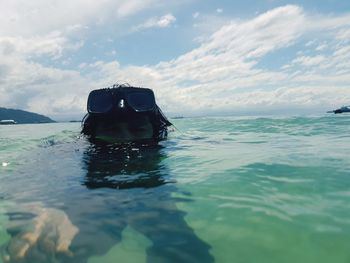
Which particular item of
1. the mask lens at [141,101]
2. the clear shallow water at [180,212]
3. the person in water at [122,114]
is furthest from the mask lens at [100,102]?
the clear shallow water at [180,212]

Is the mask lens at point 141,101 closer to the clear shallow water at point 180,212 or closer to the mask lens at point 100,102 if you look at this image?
the mask lens at point 100,102

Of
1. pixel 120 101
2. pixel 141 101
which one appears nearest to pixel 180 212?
pixel 120 101

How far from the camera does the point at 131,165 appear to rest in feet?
30.9

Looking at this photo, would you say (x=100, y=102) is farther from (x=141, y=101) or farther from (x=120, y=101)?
(x=141, y=101)

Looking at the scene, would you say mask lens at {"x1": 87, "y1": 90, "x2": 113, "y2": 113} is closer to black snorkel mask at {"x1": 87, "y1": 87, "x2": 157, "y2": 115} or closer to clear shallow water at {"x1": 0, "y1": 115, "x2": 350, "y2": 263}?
black snorkel mask at {"x1": 87, "y1": 87, "x2": 157, "y2": 115}

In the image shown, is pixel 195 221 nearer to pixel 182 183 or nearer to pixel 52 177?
pixel 182 183

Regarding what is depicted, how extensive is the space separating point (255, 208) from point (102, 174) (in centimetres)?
428

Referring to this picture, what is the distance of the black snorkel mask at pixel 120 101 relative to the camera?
47.5 feet

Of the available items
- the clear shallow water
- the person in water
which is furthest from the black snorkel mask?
the clear shallow water

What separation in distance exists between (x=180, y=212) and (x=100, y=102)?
10359mm

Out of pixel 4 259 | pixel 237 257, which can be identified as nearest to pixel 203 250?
pixel 237 257

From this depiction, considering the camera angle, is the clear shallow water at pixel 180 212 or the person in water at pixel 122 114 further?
the person in water at pixel 122 114

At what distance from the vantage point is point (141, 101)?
14992 millimetres

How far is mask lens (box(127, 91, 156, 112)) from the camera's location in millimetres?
14648
